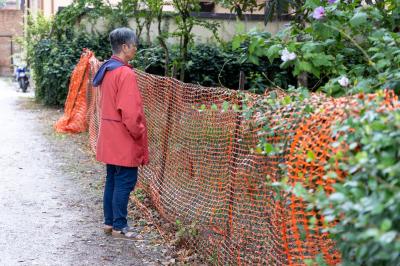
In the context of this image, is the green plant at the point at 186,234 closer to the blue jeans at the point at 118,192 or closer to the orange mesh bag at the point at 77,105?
the blue jeans at the point at 118,192

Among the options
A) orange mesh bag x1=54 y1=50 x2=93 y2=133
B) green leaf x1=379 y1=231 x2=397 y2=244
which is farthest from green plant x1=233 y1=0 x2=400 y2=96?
orange mesh bag x1=54 y1=50 x2=93 y2=133

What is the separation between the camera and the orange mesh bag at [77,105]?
40.7 feet

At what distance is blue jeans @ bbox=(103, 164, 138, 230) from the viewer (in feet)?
18.8

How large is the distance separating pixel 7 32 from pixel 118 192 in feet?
141

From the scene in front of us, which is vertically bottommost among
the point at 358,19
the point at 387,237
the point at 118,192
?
the point at 118,192

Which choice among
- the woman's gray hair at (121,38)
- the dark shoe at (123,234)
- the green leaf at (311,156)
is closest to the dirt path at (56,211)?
the dark shoe at (123,234)

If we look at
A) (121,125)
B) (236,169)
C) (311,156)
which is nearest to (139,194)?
(121,125)

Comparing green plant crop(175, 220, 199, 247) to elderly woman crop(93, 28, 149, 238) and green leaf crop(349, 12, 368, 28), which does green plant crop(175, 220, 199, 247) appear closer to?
elderly woman crop(93, 28, 149, 238)

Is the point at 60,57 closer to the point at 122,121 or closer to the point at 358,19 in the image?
the point at 122,121

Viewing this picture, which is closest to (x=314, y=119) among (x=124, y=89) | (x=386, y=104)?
(x=386, y=104)

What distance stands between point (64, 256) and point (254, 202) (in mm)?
1944

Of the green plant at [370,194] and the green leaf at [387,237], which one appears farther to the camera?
the green plant at [370,194]

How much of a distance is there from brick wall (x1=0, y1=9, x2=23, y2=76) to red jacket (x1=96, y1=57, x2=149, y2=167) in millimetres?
40455

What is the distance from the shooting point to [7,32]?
151ft
